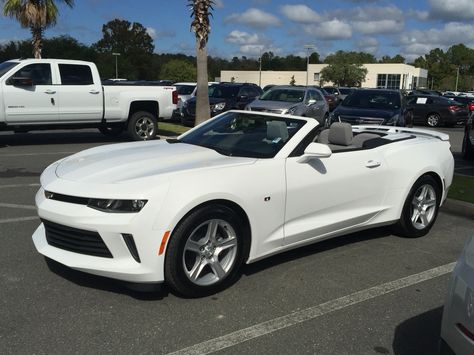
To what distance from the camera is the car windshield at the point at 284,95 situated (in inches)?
658

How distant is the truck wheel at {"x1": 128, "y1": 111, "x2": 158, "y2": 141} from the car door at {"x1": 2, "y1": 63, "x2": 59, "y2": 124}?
192 cm

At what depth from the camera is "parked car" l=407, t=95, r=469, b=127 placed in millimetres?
23062

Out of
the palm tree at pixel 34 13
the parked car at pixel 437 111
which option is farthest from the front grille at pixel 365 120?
the palm tree at pixel 34 13

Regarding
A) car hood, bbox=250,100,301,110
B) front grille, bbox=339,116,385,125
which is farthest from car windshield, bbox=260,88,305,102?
front grille, bbox=339,116,385,125

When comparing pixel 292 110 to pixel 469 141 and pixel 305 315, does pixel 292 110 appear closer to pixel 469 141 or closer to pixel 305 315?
pixel 469 141

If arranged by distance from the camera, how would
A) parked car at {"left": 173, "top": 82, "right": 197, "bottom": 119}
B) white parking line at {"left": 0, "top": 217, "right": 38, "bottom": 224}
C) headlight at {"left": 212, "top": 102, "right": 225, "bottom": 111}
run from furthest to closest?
parked car at {"left": 173, "top": 82, "right": 197, "bottom": 119} < headlight at {"left": 212, "top": 102, "right": 225, "bottom": 111} < white parking line at {"left": 0, "top": 217, "right": 38, "bottom": 224}

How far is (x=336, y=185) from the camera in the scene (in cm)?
466

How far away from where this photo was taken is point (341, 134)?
5.33 metres

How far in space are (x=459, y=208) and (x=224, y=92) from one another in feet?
45.2

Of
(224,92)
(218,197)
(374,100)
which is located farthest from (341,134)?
(224,92)

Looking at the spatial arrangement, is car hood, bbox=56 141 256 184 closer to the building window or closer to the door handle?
the door handle

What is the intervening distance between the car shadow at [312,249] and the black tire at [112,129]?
917 centimetres

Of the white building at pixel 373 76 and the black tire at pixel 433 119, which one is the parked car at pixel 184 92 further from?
the white building at pixel 373 76

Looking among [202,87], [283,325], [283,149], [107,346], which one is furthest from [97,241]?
[202,87]
